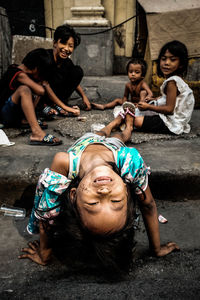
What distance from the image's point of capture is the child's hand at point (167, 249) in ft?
4.78

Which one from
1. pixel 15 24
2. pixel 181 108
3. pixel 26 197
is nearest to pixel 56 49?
pixel 181 108

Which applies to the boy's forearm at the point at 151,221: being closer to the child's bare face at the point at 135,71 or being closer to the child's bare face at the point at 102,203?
the child's bare face at the point at 102,203

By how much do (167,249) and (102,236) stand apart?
1.69ft

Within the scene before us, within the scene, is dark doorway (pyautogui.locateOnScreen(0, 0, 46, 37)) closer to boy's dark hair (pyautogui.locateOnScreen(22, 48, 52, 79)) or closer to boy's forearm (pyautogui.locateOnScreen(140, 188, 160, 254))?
boy's dark hair (pyautogui.locateOnScreen(22, 48, 52, 79))

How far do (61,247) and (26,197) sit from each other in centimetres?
52

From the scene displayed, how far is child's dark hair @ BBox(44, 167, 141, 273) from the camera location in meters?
1.22

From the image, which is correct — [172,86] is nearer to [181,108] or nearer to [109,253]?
[181,108]

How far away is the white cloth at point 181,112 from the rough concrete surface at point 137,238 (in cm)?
13

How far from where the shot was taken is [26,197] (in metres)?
1.88

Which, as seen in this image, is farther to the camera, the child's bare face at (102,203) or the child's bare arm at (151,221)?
the child's bare arm at (151,221)

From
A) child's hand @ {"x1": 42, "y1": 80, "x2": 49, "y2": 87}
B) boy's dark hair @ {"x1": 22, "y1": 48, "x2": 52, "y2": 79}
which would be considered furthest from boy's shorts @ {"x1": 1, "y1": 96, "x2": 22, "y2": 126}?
child's hand @ {"x1": 42, "y1": 80, "x2": 49, "y2": 87}

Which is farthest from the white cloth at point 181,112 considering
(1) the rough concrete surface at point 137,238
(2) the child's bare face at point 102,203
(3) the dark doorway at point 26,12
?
(3) the dark doorway at point 26,12

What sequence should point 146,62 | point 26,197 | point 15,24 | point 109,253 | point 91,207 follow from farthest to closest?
point 15,24 < point 146,62 < point 26,197 < point 109,253 < point 91,207

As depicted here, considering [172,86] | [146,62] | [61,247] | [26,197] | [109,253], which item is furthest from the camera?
[146,62]
